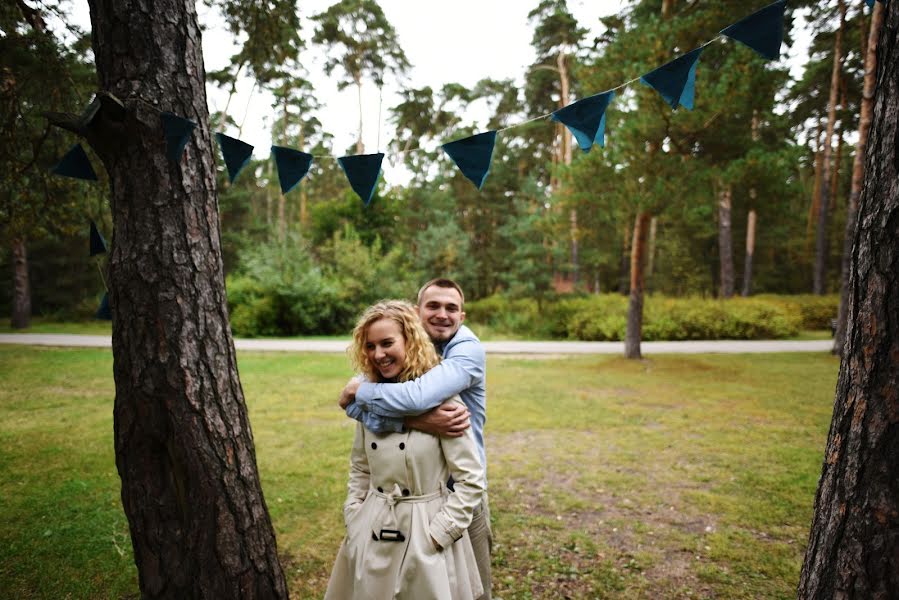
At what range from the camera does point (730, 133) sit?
10086mm

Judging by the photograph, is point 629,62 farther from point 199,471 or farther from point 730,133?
point 199,471

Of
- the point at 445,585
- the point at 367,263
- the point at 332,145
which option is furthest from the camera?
the point at 332,145

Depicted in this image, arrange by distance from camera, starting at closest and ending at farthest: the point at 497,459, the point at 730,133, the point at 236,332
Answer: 1. the point at 497,459
2. the point at 730,133
3. the point at 236,332

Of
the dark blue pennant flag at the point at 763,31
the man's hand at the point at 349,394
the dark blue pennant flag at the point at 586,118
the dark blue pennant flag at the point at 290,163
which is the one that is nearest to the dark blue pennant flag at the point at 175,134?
the dark blue pennant flag at the point at 290,163

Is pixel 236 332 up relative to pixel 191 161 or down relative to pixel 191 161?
down

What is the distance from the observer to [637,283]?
11188mm

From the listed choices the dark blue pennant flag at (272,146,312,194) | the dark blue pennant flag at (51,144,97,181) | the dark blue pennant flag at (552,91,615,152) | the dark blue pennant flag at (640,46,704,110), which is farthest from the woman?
the dark blue pennant flag at (51,144,97,181)

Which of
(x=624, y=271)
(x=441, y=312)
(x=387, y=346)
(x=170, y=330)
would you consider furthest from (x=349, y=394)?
(x=624, y=271)

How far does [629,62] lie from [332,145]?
25.2 m

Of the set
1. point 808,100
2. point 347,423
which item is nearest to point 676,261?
point 808,100

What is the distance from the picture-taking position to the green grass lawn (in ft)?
10.5

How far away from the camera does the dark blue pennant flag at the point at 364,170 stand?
2.92 metres

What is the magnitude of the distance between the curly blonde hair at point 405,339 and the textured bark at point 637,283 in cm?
972

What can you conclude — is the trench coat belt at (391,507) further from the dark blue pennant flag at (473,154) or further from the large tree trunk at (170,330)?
the dark blue pennant flag at (473,154)
